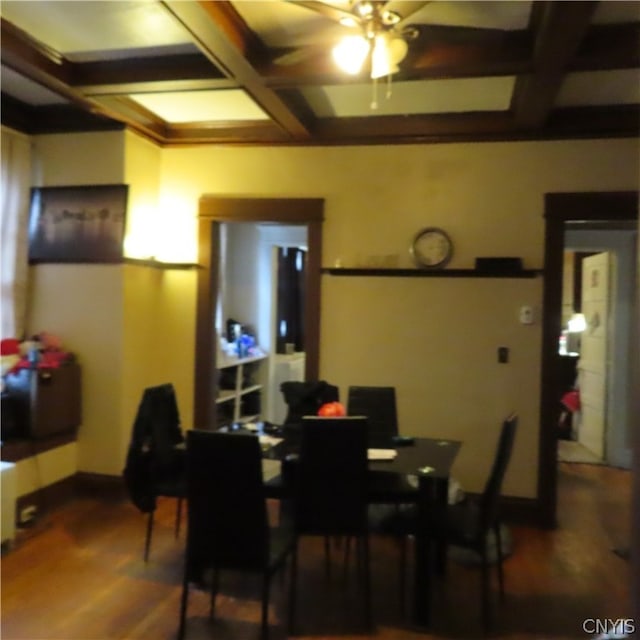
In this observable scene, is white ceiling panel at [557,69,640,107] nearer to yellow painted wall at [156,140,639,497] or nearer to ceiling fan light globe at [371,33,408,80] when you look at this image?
yellow painted wall at [156,140,639,497]

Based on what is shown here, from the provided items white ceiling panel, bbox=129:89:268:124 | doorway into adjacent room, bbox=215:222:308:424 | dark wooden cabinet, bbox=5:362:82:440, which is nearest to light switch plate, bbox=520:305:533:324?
white ceiling panel, bbox=129:89:268:124

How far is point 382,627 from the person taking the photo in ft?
9.84

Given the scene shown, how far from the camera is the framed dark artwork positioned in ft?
15.1

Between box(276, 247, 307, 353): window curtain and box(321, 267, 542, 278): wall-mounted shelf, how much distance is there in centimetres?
245

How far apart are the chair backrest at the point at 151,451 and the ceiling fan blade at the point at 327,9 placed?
7.10ft

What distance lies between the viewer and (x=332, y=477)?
9.78 ft

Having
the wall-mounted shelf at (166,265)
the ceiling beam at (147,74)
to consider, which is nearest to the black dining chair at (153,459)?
the wall-mounted shelf at (166,265)

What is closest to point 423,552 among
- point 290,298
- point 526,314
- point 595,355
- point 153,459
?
point 153,459

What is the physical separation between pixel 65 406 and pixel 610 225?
4.50m

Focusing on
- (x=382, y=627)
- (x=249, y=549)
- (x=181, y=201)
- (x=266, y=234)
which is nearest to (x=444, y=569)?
(x=382, y=627)

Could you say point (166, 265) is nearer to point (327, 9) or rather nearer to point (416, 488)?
point (416, 488)

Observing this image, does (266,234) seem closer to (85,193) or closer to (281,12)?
(85,193)

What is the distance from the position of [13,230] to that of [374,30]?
3088 millimetres

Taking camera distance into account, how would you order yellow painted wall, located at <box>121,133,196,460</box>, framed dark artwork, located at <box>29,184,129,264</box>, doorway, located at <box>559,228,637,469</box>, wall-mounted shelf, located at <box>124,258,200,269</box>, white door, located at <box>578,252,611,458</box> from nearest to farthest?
framed dark artwork, located at <box>29,184,129,264</box>
yellow painted wall, located at <box>121,133,196,460</box>
wall-mounted shelf, located at <box>124,258,200,269</box>
doorway, located at <box>559,228,637,469</box>
white door, located at <box>578,252,611,458</box>
